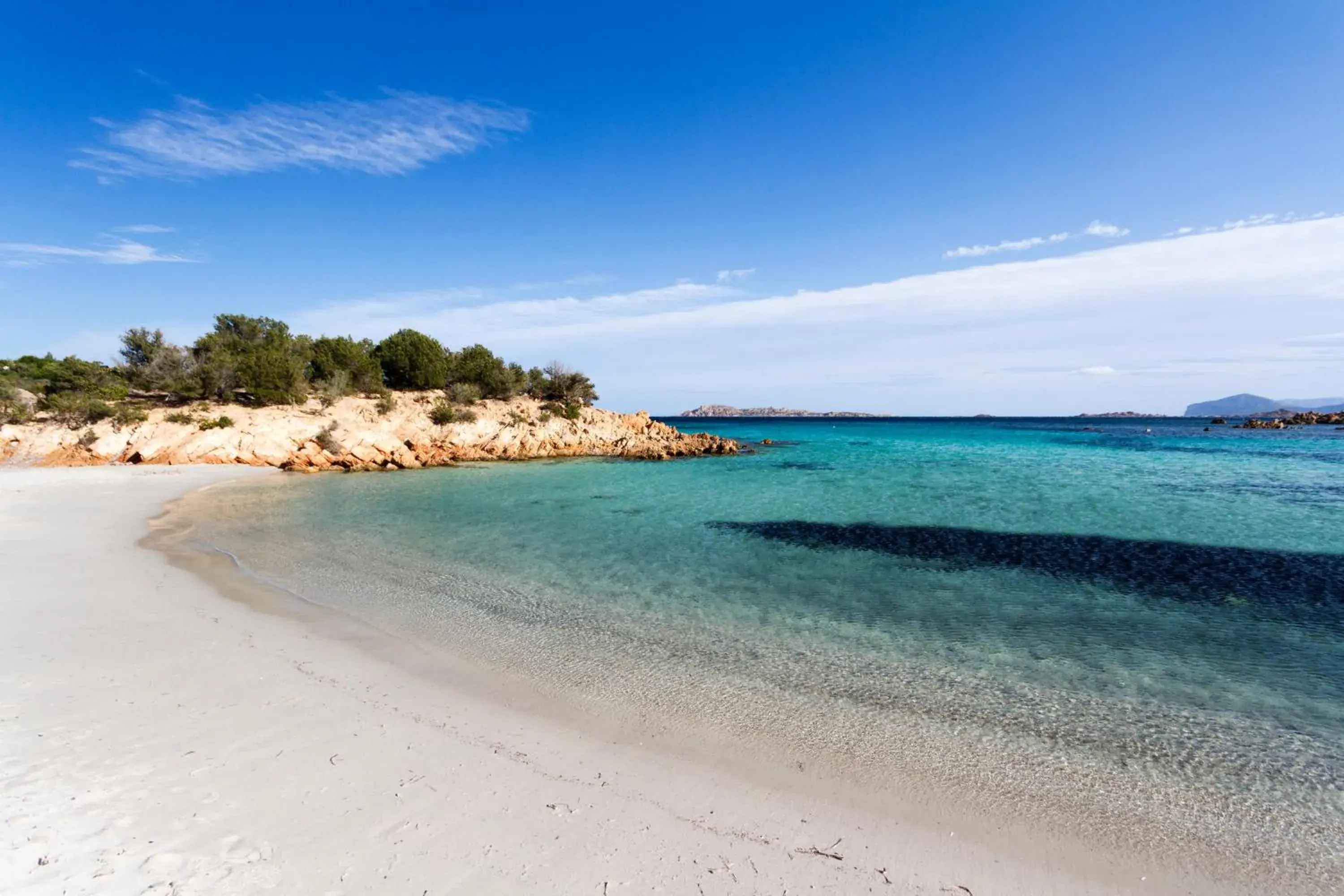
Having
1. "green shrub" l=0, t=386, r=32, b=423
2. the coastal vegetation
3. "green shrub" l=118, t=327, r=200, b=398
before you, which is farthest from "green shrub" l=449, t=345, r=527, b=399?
"green shrub" l=0, t=386, r=32, b=423

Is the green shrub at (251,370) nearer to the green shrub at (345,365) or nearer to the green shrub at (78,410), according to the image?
the green shrub at (345,365)

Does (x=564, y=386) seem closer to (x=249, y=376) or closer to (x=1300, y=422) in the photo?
(x=249, y=376)

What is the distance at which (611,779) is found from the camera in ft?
16.9

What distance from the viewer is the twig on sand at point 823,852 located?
14.0ft

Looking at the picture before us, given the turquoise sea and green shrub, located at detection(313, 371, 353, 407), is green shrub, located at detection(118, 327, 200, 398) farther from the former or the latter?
the turquoise sea

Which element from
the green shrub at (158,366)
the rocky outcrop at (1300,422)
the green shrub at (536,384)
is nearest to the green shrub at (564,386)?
the green shrub at (536,384)

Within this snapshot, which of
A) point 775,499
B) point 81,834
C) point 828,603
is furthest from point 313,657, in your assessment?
point 775,499

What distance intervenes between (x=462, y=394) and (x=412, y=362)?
5.41 metres

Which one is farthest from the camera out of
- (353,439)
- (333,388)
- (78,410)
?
(333,388)

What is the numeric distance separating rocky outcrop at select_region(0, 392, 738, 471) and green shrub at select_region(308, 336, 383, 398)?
1.90 metres

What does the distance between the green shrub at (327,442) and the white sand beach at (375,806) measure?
30.9 meters

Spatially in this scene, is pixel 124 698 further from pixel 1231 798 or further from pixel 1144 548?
pixel 1144 548

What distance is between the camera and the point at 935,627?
9.18m

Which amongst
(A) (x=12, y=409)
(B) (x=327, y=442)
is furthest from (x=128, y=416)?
(B) (x=327, y=442)
